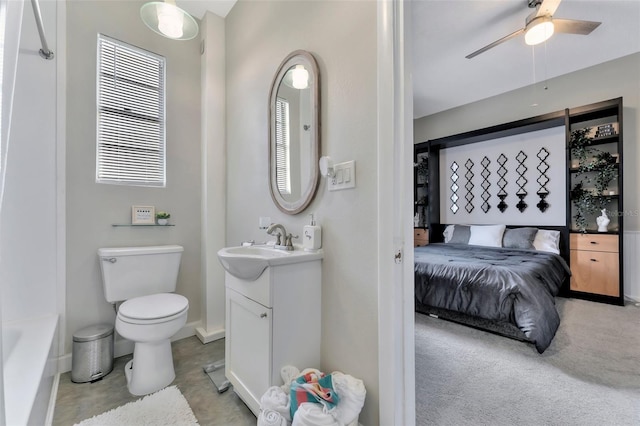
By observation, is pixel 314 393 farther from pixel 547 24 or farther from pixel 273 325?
pixel 547 24

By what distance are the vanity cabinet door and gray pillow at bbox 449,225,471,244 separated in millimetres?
3818

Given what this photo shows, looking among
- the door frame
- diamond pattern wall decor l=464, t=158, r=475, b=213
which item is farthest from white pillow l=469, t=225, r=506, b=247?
the door frame

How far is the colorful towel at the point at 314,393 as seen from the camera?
43.9 inches

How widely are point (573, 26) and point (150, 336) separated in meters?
3.85

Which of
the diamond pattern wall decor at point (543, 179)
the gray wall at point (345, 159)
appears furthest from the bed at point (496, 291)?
the gray wall at point (345, 159)

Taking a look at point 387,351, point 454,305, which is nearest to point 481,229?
point 454,305

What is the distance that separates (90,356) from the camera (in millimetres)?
1700

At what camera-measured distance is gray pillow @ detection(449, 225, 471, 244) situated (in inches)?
167

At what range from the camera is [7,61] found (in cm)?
66

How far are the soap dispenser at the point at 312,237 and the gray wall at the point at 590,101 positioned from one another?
4020 mm

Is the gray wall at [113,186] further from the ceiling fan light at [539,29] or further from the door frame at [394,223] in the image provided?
the ceiling fan light at [539,29]

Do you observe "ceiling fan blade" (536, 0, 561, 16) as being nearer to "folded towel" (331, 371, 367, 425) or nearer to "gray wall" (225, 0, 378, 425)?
"gray wall" (225, 0, 378, 425)

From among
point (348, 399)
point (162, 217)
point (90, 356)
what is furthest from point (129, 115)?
point (348, 399)

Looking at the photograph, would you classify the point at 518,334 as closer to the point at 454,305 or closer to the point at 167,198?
the point at 454,305
